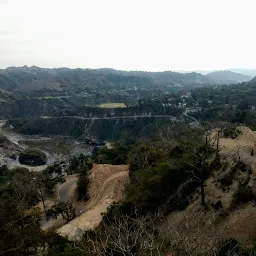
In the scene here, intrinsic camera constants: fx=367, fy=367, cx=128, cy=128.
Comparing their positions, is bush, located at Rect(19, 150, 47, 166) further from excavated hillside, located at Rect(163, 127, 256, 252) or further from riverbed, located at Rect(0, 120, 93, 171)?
excavated hillside, located at Rect(163, 127, 256, 252)

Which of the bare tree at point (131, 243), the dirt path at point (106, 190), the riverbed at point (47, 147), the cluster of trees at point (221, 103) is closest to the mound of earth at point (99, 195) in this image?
the dirt path at point (106, 190)

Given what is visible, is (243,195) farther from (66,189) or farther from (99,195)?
(66,189)

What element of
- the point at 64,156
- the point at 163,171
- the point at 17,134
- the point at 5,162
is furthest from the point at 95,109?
the point at 163,171

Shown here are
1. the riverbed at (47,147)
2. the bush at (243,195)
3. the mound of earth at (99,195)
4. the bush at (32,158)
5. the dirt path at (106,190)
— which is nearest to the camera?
the bush at (243,195)

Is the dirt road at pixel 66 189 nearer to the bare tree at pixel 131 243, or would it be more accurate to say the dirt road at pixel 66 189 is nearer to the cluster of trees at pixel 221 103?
the bare tree at pixel 131 243

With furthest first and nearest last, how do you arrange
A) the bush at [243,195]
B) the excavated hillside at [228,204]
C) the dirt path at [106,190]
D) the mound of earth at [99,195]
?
the dirt path at [106,190]
the mound of earth at [99,195]
the bush at [243,195]
the excavated hillside at [228,204]

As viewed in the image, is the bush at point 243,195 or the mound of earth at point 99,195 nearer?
the bush at point 243,195

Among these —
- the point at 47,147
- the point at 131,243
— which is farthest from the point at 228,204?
the point at 47,147
